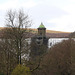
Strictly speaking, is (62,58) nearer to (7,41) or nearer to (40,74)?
(40,74)

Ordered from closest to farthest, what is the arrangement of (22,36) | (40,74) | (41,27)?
(22,36) < (40,74) < (41,27)

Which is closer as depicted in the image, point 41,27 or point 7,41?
point 7,41

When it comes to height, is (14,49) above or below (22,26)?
below

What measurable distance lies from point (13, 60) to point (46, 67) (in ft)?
26.4

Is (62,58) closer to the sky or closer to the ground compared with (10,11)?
closer to the ground

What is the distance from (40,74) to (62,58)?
453 centimetres

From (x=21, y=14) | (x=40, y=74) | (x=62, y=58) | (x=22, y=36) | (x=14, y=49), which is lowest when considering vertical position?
(x=40, y=74)

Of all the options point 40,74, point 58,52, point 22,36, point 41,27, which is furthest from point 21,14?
point 41,27

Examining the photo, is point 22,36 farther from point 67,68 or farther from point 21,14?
point 67,68

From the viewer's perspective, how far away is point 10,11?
65.3 ft

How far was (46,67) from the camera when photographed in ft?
86.2

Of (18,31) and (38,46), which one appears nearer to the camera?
(18,31)

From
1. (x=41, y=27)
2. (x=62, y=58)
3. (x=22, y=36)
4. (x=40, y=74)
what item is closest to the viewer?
(x=22, y=36)

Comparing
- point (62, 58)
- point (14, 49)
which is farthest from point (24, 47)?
point (62, 58)
